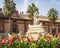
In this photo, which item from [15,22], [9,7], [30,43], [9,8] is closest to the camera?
[30,43]

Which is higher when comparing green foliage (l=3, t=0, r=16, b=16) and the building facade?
green foliage (l=3, t=0, r=16, b=16)

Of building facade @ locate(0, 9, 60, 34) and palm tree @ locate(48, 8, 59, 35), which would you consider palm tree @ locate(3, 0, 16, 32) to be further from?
palm tree @ locate(48, 8, 59, 35)

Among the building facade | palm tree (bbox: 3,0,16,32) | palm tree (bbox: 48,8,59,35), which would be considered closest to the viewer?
palm tree (bbox: 3,0,16,32)

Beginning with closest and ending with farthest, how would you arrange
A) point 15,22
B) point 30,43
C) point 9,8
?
point 30,43 < point 9,8 < point 15,22

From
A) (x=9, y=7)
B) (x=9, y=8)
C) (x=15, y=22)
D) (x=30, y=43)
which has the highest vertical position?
(x=9, y=7)

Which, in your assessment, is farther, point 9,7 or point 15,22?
point 15,22

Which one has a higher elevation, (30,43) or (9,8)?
(9,8)

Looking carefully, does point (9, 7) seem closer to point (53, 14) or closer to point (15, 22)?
point (15, 22)

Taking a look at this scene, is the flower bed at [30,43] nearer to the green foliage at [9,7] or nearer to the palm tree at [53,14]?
the green foliage at [9,7]

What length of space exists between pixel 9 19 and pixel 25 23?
240 inches

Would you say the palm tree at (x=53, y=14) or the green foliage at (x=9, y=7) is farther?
the palm tree at (x=53, y=14)

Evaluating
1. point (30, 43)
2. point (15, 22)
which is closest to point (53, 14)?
point (15, 22)

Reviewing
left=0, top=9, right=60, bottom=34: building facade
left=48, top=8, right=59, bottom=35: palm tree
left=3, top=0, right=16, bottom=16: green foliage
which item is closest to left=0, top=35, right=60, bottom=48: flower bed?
left=3, top=0, right=16, bottom=16: green foliage

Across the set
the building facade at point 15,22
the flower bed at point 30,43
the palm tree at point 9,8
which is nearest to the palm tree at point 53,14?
the building facade at point 15,22
